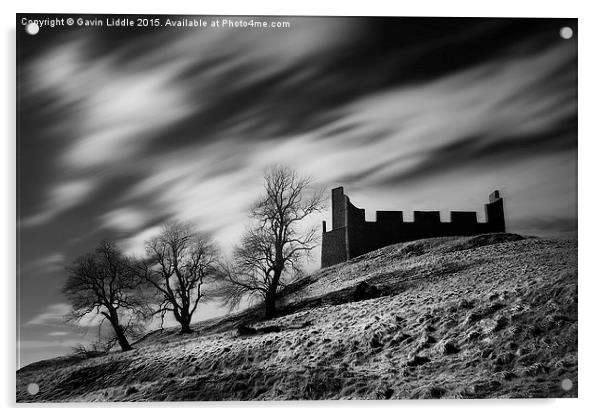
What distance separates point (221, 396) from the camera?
6.62m

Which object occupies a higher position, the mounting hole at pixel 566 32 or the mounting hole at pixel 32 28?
the mounting hole at pixel 32 28

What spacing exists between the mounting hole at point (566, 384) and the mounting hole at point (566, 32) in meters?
3.78

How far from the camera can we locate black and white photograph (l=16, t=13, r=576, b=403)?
698 centimetres

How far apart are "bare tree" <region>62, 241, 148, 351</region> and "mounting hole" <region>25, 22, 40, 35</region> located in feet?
8.05

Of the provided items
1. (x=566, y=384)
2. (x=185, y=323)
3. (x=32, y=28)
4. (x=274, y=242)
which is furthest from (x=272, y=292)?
(x=32, y=28)

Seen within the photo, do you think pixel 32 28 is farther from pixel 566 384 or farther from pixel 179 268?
pixel 566 384

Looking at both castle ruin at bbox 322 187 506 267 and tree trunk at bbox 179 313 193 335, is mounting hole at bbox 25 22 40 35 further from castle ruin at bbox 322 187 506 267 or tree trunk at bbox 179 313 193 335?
castle ruin at bbox 322 187 506 267

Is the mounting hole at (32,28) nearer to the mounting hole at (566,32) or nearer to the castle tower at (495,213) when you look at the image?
the castle tower at (495,213)

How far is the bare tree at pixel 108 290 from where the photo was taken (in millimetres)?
6980

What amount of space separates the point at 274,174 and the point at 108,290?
2297mm

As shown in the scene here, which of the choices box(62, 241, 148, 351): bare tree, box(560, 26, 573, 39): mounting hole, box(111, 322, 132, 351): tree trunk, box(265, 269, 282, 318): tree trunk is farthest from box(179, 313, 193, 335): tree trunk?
box(560, 26, 573, 39): mounting hole

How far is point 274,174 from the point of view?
717 cm

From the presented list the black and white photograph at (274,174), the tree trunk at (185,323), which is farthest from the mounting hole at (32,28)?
the tree trunk at (185,323)

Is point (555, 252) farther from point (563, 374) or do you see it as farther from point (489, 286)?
point (563, 374)
